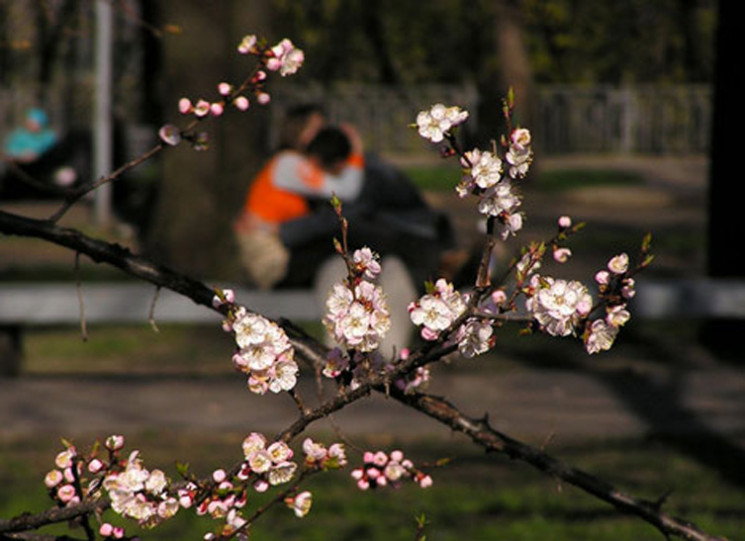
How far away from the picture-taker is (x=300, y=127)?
9562 millimetres

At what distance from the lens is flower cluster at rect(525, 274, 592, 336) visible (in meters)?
2.11

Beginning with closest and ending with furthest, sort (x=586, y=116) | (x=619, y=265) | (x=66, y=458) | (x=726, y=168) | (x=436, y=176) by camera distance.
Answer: (x=619, y=265) → (x=66, y=458) → (x=726, y=168) → (x=436, y=176) → (x=586, y=116)

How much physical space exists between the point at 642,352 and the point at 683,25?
105ft

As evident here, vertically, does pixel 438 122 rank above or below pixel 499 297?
above

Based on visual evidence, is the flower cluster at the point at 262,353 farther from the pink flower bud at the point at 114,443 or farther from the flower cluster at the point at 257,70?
the flower cluster at the point at 257,70

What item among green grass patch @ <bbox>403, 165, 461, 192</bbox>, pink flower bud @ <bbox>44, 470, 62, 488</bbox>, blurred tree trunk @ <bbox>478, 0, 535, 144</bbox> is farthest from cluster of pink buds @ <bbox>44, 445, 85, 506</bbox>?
blurred tree trunk @ <bbox>478, 0, 535, 144</bbox>

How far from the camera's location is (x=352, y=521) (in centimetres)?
638

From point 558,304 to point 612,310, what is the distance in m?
0.11

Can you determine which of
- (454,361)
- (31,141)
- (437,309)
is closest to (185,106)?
(437,309)

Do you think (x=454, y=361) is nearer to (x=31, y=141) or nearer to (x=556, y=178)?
(x=556, y=178)

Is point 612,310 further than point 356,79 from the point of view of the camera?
No

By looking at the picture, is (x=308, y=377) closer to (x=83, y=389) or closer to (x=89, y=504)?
(x=83, y=389)

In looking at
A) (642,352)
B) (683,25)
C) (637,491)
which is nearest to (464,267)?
(642,352)

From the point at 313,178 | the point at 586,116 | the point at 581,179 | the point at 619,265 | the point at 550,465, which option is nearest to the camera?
the point at 619,265
